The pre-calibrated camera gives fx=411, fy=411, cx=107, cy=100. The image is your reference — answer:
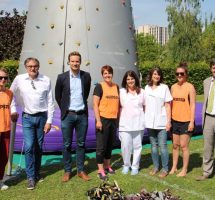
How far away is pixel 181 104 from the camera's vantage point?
6.27 m

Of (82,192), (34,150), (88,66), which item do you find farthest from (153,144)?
(88,66)

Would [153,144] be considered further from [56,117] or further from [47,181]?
[56,117]

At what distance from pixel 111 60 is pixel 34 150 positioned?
13.2 feet

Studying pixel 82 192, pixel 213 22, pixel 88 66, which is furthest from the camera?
pixel 213 22

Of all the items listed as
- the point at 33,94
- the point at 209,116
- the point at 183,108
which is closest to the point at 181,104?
the point at 183,108

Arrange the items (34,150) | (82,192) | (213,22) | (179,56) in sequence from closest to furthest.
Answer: (82,192)
(34,150)
(179,56)
(213,22)

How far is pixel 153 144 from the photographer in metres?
6.47

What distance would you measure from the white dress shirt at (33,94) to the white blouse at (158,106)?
1515 millimetres

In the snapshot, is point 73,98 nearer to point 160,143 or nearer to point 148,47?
point 160,143

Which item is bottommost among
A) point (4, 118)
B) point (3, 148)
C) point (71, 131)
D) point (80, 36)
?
point (3, 148)

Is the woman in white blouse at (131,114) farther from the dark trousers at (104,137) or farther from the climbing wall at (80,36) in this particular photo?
the climbing wall at (80,36)

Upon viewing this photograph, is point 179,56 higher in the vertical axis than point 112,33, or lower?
higher

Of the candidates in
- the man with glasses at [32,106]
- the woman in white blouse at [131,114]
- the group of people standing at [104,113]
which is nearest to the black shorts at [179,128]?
the group of people standing at [104,113]

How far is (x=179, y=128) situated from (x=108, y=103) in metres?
1.16
